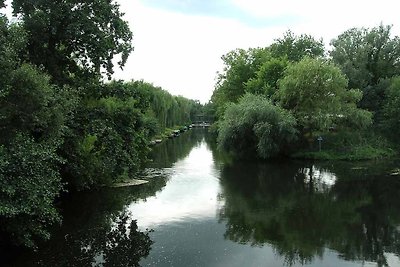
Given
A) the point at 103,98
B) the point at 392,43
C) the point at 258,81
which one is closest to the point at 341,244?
the point at 103,98

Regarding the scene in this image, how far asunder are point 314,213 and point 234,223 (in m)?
4.41

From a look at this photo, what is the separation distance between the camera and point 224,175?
103ft

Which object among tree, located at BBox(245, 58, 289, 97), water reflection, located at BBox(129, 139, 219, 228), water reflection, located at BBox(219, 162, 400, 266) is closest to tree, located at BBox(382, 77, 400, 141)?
tree, located at BBox(245, 58, 289, 97)

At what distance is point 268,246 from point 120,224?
6.87 m

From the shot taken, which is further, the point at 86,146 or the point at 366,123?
the point at 366,123

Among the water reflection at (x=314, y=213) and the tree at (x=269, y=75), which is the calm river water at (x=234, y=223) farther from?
the tree at (x=269, y=75)

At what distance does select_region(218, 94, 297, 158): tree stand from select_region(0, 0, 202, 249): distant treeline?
1597 centimetres

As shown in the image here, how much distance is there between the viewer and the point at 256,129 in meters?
38.1

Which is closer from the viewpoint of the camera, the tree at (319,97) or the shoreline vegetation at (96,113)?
the shoreline vegetation at (96,113)

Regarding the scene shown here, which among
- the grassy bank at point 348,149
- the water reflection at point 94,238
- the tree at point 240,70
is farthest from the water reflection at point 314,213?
the tree at point 240,70

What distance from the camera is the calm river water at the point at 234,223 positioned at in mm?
14461

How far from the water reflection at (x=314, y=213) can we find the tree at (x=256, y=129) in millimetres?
5386

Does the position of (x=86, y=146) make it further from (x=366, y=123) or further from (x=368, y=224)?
(x=366, y=123)

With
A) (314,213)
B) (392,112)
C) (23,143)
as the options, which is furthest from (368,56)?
(23,143)
